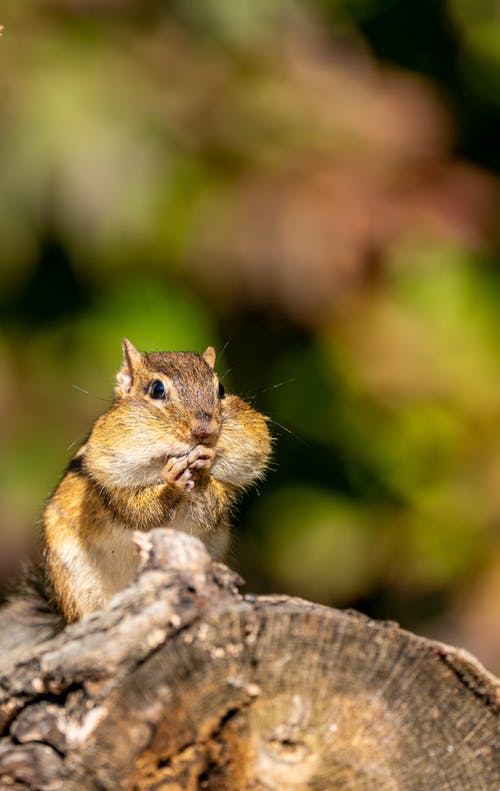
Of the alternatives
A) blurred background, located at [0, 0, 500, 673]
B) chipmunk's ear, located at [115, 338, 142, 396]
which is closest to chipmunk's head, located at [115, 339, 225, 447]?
chipmunk's ear, located at [115, 338, 142, 396]

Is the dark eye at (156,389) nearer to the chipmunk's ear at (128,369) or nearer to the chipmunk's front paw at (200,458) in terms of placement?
the chipmunk's ear at (128,369)

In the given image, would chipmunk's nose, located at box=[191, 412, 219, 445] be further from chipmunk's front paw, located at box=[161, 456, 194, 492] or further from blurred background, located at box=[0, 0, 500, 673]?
blurred background, located at box=[0, 0, 500, 673]

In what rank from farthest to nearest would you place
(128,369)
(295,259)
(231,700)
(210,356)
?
(295,259), (210,356), (128,369), (231,700)

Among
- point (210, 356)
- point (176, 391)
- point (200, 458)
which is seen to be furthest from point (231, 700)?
point (210, 356)

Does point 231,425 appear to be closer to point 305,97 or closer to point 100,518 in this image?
point 100,518

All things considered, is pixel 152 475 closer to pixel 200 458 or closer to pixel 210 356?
pixel 200 458

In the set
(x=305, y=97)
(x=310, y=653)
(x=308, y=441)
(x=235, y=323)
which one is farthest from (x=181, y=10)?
(x=310, y=653)

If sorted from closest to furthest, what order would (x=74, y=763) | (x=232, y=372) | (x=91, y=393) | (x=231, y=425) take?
1. (x=74, y=763)
2. (x=231, y=425)
3. (x=91, y=393)
4. (x=232, y=372)
